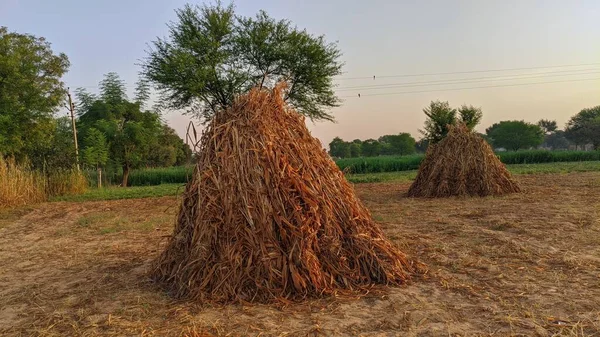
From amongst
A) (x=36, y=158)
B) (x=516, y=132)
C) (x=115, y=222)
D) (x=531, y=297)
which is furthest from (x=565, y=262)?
(x=516, y=132)

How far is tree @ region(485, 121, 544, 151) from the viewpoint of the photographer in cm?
5941

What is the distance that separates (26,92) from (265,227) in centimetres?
1687

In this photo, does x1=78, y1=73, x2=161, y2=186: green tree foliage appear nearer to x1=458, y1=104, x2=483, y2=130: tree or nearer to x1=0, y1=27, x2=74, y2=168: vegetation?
x1=0, y1=27, x2=74, y2=168: vegetation

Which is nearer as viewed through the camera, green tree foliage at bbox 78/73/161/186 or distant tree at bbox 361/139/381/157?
green tree foliage at bbox 78/73/161/186

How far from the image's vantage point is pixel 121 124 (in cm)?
2966

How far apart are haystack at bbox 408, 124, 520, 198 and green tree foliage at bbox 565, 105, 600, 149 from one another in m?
53.8

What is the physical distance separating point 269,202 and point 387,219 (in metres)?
5.48

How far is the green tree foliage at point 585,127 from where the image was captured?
189 ft

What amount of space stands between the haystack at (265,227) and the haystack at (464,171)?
8878 millimetres

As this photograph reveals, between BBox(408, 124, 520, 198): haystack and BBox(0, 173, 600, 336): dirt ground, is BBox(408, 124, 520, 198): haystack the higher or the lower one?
the higher one

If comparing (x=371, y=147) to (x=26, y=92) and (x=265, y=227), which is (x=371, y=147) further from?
(x=265, y=227)

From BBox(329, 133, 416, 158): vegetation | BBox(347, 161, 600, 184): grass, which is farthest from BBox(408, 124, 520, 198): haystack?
BBox(329, 133, 416, 158): vegetation

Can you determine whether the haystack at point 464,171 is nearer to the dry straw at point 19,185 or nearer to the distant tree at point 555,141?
the dry straw at point 19,185

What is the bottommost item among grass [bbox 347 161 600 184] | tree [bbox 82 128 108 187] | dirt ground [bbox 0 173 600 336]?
dirt ground [bbox 0 173 600 336]
